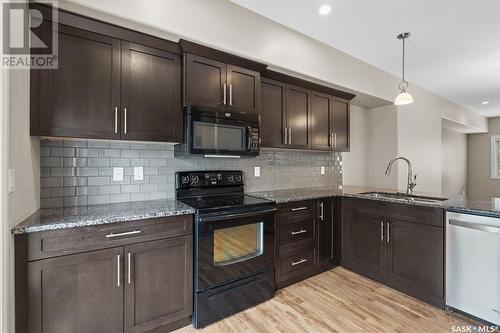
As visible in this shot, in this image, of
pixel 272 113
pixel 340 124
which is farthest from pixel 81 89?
pixel 340 124

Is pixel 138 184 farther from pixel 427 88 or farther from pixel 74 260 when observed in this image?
pixel 427 88

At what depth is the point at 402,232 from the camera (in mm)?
2334

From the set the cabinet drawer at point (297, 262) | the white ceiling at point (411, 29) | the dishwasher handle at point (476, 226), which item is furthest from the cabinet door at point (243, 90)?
the dishwasher handle at point (476, 226)

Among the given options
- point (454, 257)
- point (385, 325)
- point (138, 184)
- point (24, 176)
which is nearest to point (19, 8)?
point (24, 176)

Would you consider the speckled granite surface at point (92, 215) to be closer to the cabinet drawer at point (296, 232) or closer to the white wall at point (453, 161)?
the cabinet drawer at point (296, 232)

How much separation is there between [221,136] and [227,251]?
3.45ft

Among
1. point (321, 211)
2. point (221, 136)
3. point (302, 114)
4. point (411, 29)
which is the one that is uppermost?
point (411, 29)

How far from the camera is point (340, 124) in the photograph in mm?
3387

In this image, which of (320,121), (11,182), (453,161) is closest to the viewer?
(11,182)

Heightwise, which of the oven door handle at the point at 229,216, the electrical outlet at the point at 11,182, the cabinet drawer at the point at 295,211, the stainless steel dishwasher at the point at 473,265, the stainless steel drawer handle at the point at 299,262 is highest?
the electrical outlet at the point at 11,182

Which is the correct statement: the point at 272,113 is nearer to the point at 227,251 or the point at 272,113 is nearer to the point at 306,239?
the point at 306,239

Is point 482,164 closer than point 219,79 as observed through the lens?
No

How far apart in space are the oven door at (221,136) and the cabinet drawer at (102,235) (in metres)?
0.66

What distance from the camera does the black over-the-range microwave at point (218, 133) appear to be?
2051mm
